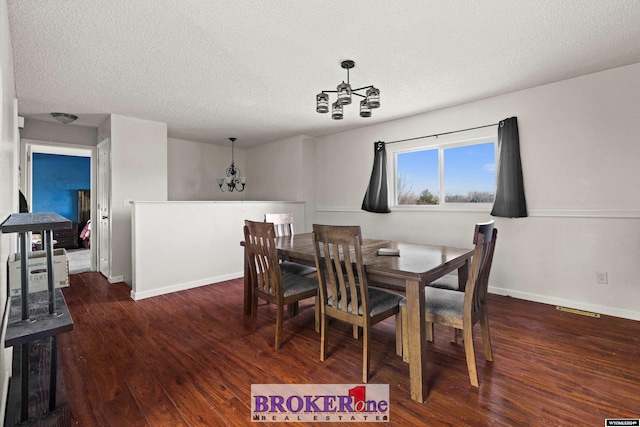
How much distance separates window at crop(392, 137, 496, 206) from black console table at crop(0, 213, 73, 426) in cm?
384

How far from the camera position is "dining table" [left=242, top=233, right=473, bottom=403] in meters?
1.65

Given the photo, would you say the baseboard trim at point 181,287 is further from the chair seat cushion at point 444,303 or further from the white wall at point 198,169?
the chair seat cushion at point 444,303

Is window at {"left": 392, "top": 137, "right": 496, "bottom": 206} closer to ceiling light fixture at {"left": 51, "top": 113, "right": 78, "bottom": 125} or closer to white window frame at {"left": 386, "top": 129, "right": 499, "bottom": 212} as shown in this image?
white window frame at {"left": 386, "top": 129, "right": 499, "bottom": 212}

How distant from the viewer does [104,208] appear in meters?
4.38

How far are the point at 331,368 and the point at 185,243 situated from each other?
269cm

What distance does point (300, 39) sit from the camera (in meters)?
2.21

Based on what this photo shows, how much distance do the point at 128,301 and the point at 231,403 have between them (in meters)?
2.41

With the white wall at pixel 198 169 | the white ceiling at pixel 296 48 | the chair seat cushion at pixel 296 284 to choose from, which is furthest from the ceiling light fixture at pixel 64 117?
the chair seat cushion at pixel 296 284

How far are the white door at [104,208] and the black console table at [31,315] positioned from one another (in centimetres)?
293

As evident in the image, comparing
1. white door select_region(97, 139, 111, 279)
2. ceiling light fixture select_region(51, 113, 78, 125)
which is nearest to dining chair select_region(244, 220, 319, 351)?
white door select_region(97, 139, 111, 279)

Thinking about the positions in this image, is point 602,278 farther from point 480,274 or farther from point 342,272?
point 342,272

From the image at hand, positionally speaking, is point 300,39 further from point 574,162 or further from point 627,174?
point 627,174

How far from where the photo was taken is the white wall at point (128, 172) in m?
4.00

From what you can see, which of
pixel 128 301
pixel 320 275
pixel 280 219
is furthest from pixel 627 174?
pixel 128 301
